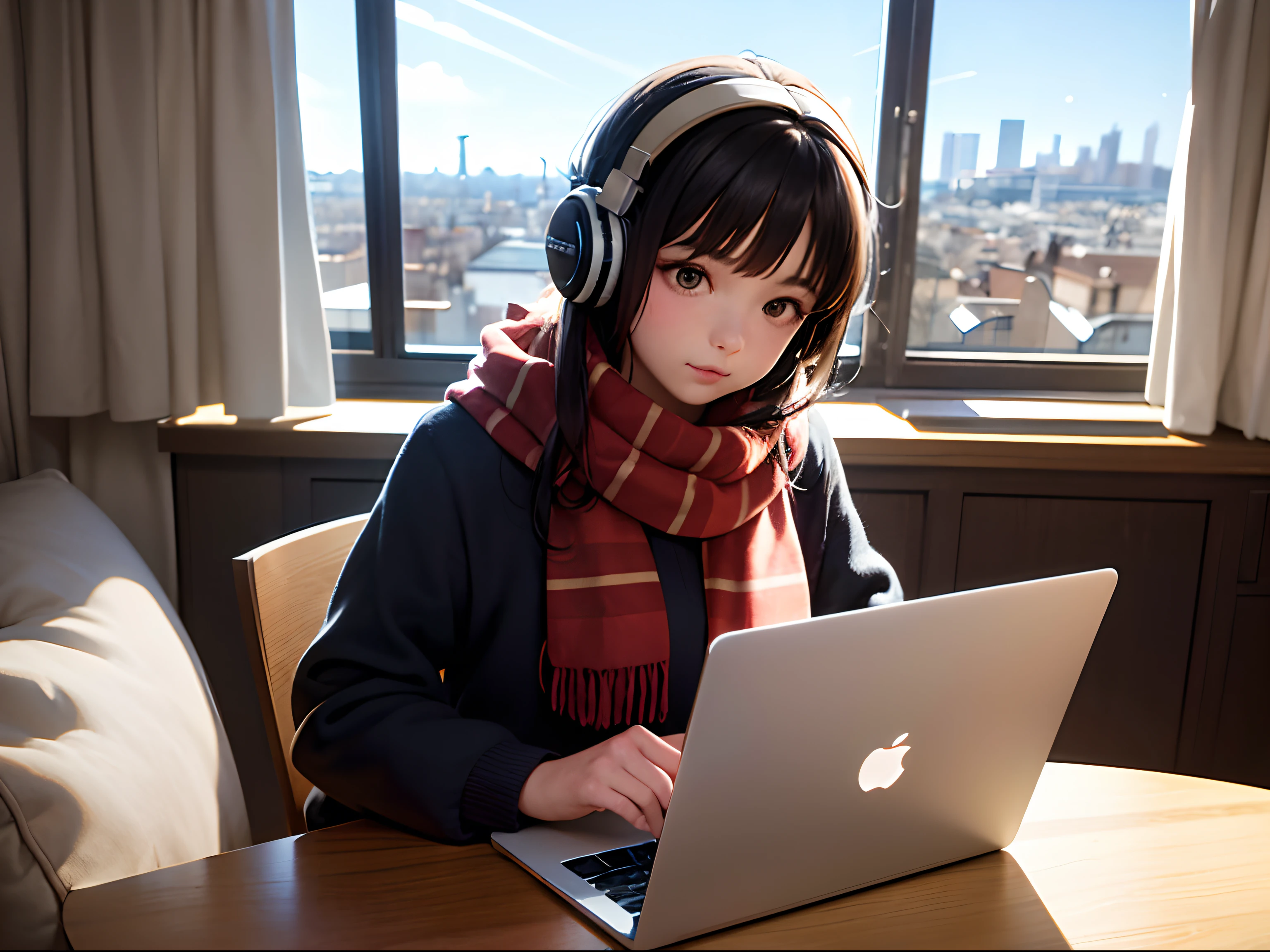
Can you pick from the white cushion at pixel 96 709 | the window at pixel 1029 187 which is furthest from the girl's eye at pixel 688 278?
the window at pixel 1029 187

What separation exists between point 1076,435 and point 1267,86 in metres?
0.70

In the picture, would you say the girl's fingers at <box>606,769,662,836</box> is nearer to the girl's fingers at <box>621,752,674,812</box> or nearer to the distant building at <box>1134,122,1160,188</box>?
the girl's fingers at <box>621,752,674,812</box>

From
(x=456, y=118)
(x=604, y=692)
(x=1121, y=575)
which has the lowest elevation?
(x=1121, y=575)

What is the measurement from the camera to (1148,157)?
193 cm

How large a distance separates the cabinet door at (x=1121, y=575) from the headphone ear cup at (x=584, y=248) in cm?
103

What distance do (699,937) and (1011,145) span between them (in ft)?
5.90

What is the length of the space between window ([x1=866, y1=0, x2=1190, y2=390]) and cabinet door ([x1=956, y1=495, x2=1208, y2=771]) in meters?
0.44

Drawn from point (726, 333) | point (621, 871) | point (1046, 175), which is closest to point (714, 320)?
point (726, 333)

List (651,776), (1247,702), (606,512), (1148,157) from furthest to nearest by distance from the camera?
(1148,157)
(1247,702)
(606,512)
(651,776)

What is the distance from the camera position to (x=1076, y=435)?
167 cm

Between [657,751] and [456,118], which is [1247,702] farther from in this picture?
[456,118]

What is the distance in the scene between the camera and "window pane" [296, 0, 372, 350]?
1790 millimetres

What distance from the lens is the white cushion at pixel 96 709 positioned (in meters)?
0.82

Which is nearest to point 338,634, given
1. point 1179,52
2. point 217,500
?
point 217,500
